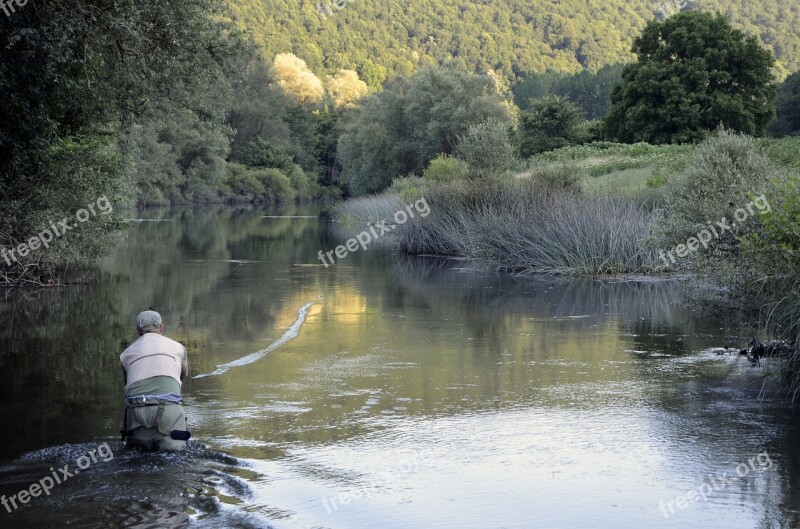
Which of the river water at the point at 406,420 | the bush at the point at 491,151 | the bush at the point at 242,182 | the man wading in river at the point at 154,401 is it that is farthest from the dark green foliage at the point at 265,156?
the man wading in river at the point at 154,401

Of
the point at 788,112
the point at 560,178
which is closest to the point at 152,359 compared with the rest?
the point at 560,178

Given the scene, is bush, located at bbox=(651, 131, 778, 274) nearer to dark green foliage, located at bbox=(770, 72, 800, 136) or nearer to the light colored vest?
the light colored vest

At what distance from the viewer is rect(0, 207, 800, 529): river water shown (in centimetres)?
771

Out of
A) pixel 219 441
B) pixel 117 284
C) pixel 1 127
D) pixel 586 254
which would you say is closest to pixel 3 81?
pixel 1 127

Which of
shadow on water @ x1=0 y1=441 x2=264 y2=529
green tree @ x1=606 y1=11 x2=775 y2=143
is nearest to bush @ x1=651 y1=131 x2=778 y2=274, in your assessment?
shadow on water @ x1=0 y1=441 x2=264 y2=529

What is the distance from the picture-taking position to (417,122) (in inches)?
2874

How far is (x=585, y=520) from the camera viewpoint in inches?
294

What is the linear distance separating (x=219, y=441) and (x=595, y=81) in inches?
6071

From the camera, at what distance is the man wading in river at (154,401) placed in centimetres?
869
